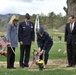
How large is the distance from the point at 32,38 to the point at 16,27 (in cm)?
103

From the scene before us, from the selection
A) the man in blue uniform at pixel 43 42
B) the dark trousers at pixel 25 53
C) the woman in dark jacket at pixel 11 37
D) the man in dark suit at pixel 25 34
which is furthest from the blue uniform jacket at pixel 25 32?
the woman in dark jacket at pixel 11 37

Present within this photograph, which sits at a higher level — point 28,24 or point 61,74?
point 28,24

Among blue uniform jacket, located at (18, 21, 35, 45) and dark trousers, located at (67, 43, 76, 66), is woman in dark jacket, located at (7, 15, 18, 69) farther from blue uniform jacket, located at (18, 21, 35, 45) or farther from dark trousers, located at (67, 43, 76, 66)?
dark trousers, located at (67, 43, 76, 66)

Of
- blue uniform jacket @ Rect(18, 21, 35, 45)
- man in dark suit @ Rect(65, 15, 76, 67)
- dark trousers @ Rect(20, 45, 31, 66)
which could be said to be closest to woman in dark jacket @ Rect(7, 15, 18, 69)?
blue uniform jacket @ Rect(18, 21, 35, 45)

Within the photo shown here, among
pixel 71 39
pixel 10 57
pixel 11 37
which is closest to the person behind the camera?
pixel 11 37

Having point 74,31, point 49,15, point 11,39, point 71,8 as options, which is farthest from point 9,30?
point 49,15

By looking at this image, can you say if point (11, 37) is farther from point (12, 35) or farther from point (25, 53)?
point (25, 53)

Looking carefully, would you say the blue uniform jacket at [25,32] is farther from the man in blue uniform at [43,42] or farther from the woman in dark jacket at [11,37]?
the woman in dark jacket at [11,37]

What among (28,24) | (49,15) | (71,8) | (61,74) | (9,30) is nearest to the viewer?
(61,74)

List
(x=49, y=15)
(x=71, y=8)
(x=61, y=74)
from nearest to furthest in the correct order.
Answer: (x=61, y=74)
(x=71, y=8)
(x=49, y=15)

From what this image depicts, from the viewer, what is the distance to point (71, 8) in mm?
17016

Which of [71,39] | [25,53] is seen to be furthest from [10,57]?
[71,39]

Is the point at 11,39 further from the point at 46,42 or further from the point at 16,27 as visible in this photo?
the point at 46,42

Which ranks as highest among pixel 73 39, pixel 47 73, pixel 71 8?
pixel 71 8
